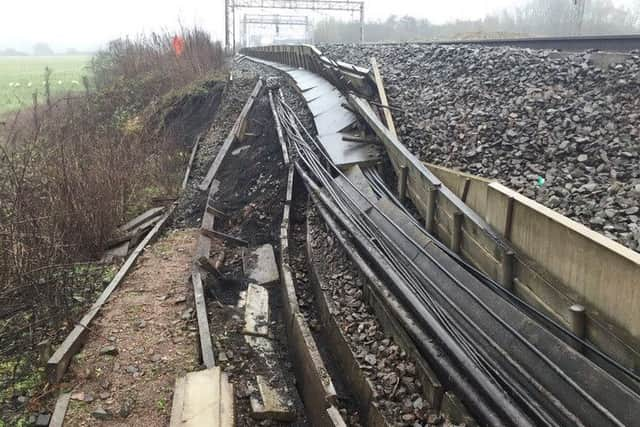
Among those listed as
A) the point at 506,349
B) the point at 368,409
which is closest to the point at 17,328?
the point at 368,409

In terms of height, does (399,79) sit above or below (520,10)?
below

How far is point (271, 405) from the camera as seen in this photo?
4.82m

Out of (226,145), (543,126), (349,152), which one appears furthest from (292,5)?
(543,126)

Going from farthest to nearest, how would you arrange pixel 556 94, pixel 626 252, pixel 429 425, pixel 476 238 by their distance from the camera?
pixel 556 94
pixel 476 238
pixel 429 425
pixel 626 252

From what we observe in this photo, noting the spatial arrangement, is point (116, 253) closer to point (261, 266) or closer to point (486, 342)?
point (261, 266)

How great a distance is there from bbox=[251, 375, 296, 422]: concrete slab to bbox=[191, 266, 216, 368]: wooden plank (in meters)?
0.54

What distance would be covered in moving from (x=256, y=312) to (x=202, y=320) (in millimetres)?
951

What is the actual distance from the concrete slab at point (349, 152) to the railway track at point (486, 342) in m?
1.91

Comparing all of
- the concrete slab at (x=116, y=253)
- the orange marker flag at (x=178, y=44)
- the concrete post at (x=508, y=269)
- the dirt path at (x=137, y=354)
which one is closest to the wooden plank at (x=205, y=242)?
the dirt path at (x=137, y=354)

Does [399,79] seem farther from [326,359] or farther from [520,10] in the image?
[520,10]

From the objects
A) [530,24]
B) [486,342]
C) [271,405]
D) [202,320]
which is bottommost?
[271,405]

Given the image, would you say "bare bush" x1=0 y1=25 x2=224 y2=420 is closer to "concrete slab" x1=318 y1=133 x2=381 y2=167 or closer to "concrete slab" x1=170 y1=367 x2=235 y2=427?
"concrete slab" x1=170 y1=367 x2=235 y2=427

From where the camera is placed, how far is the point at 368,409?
4.65 m

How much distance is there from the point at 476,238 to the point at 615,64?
12.8ft
